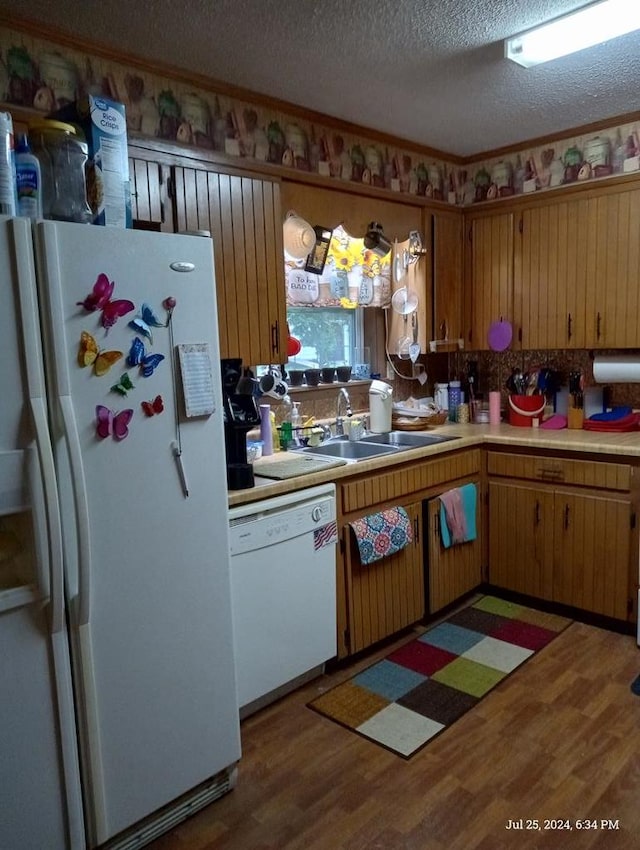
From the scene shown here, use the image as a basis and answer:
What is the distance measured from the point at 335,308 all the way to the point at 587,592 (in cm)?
194

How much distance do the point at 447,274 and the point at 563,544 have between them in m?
1.66

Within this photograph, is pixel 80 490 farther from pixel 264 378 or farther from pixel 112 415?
pixel 264 378

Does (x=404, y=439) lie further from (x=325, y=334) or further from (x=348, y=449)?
(x=325, y=334)

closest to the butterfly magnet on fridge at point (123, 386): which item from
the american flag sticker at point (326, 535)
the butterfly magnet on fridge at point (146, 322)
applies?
the butterfly magnet on fridge at point (146, 322)

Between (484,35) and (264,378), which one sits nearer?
(484,35)

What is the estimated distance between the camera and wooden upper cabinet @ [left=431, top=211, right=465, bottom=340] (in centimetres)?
362

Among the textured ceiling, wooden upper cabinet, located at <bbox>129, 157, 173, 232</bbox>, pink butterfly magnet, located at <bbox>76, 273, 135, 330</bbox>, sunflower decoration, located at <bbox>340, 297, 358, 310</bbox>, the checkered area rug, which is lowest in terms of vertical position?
the checkered area rug

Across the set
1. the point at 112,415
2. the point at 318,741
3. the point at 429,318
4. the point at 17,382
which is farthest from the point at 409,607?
the point at 17,382

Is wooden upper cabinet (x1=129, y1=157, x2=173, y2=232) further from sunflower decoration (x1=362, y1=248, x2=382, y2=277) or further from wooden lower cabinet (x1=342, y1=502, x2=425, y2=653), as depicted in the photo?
wooden lower cabinet (x1=342, y1=502, x2=425, y2=653)

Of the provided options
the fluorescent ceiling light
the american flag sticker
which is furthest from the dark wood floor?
the fluorescent ceiling light

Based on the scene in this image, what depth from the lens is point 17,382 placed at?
1440 millimetres

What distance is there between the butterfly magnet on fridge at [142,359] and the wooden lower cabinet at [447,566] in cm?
171

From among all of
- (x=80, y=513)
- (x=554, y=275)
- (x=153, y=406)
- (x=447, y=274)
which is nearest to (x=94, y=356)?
(x=153, y=406)

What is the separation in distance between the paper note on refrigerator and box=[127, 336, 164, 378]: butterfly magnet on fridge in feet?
0.25
